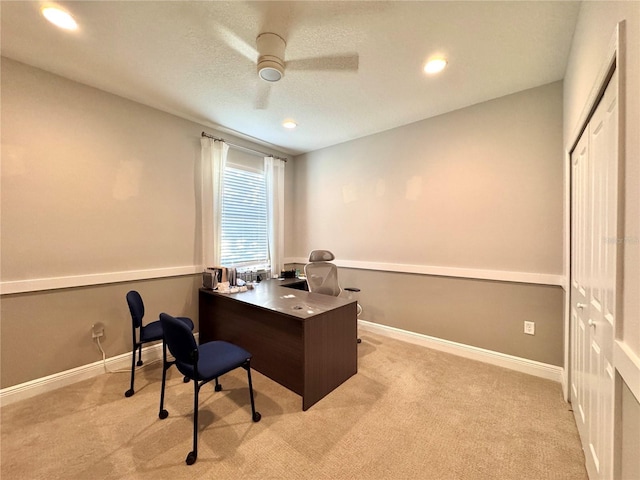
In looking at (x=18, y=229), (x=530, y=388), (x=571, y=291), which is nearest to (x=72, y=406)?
(x=18, y=229)

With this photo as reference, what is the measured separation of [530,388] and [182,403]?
9.80 ft

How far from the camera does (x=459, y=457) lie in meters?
1.58

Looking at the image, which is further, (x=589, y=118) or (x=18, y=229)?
(x=18, y=229)

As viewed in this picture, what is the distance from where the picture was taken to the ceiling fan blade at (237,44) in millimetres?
1781

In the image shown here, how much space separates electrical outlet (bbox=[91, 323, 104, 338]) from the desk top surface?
3.19 feet

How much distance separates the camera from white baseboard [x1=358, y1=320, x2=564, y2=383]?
2.42 m

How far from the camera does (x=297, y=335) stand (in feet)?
7.05

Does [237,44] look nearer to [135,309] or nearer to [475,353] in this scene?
[135,309]

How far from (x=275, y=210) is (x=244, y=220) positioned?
0.53 metres

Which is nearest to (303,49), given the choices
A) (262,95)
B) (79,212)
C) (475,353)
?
(262,95)

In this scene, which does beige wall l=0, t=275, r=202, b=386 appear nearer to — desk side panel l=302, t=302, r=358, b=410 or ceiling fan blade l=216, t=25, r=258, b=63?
desk side panel l=302, t=302, r=358, b=410

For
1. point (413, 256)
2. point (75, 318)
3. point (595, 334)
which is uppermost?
point (413, 256)

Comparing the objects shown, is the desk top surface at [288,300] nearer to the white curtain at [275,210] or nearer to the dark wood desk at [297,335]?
the dark wood desk at [297,335]

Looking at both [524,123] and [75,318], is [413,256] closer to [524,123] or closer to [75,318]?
[524,123]
